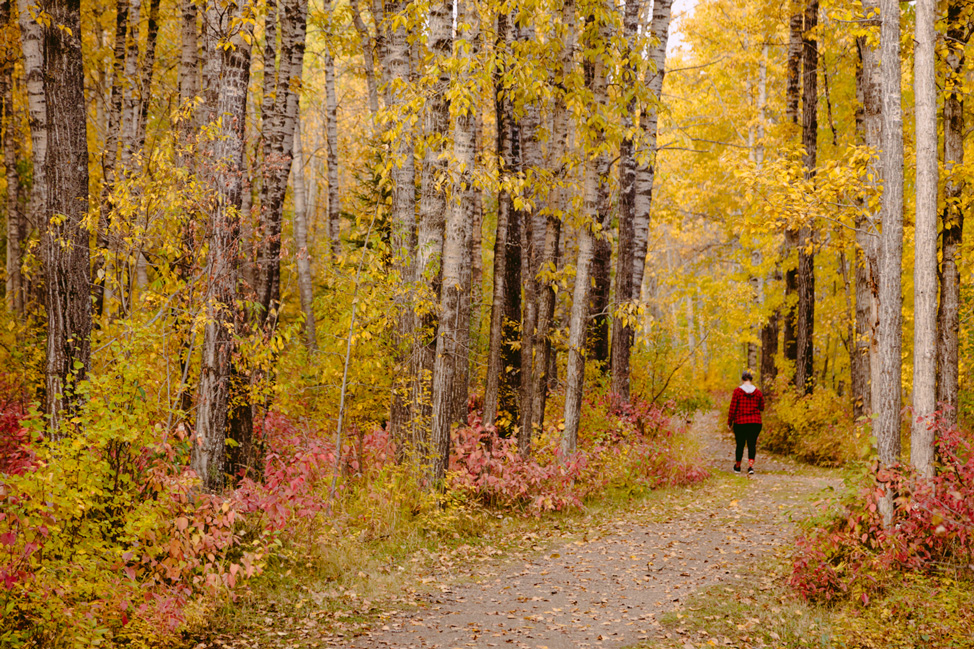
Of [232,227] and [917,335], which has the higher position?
[232,227]

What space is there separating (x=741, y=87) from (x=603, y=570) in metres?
19.5

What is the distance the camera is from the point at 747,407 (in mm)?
13297

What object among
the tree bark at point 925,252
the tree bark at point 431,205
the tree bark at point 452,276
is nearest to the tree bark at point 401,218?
the tree bark at point 431,205

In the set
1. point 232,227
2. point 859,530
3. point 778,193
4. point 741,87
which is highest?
point 741,87

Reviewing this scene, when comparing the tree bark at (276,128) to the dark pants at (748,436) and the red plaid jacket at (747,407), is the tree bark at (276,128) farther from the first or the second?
the dark pants at (748,436)

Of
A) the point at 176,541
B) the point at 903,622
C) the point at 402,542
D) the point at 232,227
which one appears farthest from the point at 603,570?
the point at 232,227

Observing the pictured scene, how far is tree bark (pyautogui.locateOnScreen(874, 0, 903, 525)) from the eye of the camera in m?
7.05

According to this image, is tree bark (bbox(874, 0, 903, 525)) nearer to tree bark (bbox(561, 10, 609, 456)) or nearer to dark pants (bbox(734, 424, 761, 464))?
tree bark (bbox(561, 10, 609, 456))

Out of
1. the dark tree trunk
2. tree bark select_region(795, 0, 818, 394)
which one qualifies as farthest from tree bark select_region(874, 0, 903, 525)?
the dark tree trunk

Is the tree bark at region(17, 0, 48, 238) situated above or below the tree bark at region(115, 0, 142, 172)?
below

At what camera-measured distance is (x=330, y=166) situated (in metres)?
18.1

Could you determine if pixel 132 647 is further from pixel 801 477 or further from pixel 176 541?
pixel 801 477

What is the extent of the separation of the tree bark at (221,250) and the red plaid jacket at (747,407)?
978 cm

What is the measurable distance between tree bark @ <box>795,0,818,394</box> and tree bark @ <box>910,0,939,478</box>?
6.64 m
